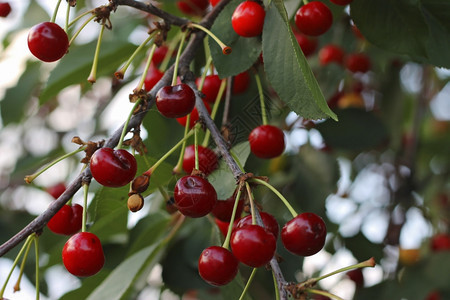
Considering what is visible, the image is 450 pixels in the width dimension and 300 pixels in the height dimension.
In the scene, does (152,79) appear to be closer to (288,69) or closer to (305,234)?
(288,69)

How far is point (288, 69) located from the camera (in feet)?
3.58

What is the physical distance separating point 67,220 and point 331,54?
1521 mm

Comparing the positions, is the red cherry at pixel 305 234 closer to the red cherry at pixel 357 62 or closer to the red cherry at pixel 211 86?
the red cherry at pixel 211 86

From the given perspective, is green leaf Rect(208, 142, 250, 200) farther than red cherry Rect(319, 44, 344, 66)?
No

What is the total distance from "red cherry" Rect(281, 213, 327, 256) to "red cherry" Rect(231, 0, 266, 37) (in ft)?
1.49

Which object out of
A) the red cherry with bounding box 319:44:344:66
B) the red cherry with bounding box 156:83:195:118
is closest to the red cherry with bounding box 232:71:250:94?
the red cherry with bounding box 156:83:195:118

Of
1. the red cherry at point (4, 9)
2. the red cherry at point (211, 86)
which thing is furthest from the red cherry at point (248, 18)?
the red cherry at point (4, 9)

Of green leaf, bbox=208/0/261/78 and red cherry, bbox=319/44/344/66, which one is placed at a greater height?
green leaf, bbox=208/0/261/78

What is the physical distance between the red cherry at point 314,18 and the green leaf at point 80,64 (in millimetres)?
623

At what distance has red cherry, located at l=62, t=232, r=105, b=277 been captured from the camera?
3.36ft

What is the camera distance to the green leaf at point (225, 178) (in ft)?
3.71

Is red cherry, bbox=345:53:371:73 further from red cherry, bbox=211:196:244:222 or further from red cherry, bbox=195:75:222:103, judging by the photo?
red cherry, bbox=211:196:244:222

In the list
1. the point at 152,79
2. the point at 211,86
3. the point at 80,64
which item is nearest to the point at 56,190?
the point at 80,64

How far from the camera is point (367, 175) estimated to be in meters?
2.97
